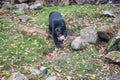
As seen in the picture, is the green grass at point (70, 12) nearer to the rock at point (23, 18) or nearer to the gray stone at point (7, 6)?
the rock at point (23, 18)

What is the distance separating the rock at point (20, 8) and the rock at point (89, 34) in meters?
3.46

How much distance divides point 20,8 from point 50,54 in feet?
13.8

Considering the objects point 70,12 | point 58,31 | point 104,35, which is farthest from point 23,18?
point 104,35

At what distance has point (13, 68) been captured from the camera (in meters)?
6.96

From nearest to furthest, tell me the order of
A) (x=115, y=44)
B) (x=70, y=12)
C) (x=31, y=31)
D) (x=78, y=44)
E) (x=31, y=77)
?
(x=31, y=77)
(x=115, y=44)
(x=78, y=44)
(x=31, y=31)
(x=70, y=12)

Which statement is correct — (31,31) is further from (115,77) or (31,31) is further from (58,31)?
(115,77)

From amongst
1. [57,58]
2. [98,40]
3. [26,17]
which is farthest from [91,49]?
[26,17]

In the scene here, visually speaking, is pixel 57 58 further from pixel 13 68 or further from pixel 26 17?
pixel 26 17

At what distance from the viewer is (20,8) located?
36.6 feet

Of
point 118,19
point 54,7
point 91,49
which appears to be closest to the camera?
point 91,49

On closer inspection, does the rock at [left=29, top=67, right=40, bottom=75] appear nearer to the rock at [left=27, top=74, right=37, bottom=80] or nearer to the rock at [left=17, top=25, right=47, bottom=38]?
the rock at [left=27, top=74, right=37, bottom=80]

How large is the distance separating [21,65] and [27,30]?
203 cm

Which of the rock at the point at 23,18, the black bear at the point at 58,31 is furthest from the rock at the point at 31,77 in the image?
the rock at the point at 23,18

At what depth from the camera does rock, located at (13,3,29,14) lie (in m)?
10.9
